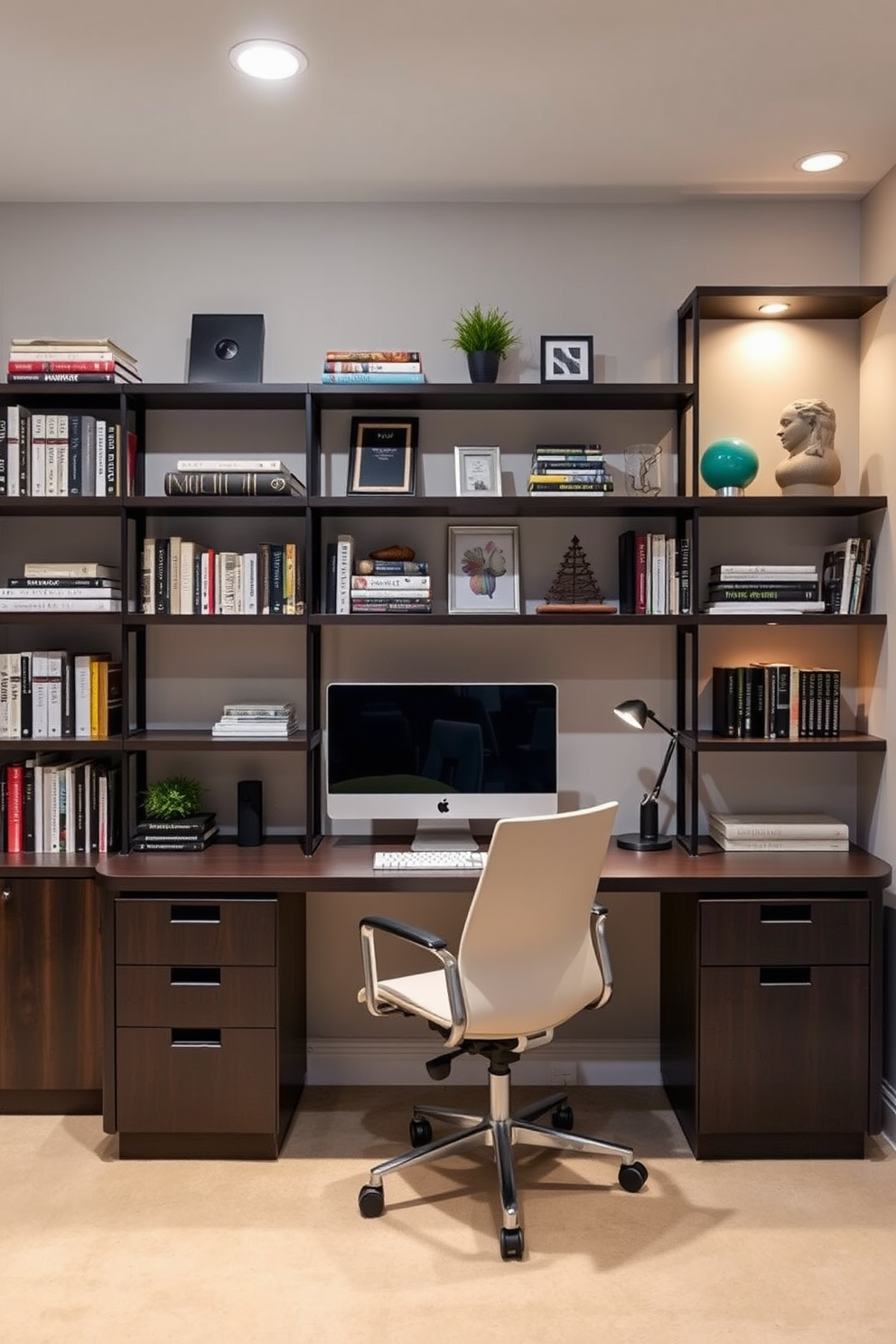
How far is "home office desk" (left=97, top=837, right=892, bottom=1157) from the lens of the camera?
287cm

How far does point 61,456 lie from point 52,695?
2.32 ft

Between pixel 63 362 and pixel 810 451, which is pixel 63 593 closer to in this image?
pixel 63 362

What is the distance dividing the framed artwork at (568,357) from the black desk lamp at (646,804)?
1.01 meters

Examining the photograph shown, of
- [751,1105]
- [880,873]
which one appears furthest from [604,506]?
[751,1105]

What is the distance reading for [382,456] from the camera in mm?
3314

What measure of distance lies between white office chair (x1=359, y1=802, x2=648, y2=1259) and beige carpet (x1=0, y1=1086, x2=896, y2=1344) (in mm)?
118

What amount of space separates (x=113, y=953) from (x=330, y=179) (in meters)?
2.33

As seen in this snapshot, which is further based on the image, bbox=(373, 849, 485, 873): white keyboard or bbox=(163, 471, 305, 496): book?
bbox=(163, 471, 305, 496): book

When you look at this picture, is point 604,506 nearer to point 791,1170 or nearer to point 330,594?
point 330,594

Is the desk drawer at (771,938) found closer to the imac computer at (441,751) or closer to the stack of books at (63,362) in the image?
the imac computer at (441,751)

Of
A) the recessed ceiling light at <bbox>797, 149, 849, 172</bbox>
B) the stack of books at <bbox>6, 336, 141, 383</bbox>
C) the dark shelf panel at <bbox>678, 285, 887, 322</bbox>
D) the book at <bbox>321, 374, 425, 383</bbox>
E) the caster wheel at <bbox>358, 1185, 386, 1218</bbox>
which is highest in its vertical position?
the recessed ceiling light at <bbox>797, 149, 849, 172</bbox>

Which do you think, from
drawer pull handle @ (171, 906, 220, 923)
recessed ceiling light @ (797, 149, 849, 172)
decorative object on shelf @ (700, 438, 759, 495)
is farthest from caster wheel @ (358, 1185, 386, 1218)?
recessed ceiling light @ (797, 149, 849, 172)

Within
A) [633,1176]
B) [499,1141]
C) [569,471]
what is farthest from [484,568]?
[633,1176]

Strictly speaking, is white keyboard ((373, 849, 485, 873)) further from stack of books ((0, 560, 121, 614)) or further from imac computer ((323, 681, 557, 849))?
stack of books ((0, 560, 121, 614))
